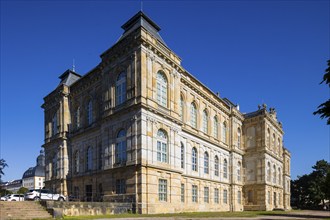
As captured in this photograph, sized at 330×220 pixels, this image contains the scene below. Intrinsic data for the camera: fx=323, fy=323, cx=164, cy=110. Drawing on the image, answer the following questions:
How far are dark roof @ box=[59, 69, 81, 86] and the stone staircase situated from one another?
25757mm

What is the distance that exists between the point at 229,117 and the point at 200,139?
532 inches

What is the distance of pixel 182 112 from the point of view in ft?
139

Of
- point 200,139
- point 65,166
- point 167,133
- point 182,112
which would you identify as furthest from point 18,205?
point 200,139

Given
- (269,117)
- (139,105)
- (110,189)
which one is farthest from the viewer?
(269,117)

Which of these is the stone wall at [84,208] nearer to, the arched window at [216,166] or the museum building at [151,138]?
the museum building at [151,138]

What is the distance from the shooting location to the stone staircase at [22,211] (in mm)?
23731

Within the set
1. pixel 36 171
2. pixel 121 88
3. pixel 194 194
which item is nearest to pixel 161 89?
pixel 121 88

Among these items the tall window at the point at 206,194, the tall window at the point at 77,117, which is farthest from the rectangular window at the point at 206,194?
the tall window at the point at 77,117

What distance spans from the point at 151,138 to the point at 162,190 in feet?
17.9

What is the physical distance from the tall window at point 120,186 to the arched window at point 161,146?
166 inches

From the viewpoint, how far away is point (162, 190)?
32688mm

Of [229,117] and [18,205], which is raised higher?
[229,117]

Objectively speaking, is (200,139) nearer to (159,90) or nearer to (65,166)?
(159,90)

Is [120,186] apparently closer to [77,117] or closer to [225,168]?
[77,117]
